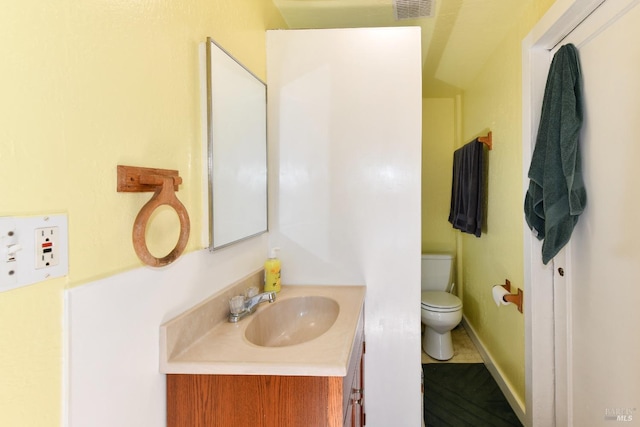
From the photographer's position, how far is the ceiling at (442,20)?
170 centimetres

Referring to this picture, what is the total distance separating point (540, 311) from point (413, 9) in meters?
1.76

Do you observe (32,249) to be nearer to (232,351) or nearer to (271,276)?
(232,351)

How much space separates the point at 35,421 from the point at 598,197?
1868 mm

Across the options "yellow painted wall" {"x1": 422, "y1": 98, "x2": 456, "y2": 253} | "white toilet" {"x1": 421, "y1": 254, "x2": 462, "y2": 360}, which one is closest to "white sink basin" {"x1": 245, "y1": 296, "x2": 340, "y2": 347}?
"white toilet" {"x1": 421, "y1": 254, "x2": 462, "y2": 360}

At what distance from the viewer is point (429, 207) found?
325cm

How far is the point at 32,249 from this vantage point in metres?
0.52

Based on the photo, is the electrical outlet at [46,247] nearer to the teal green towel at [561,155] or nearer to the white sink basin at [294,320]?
the white sink basin at [294,320]

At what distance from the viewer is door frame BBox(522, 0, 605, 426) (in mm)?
1605

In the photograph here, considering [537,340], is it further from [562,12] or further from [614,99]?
[562,12]

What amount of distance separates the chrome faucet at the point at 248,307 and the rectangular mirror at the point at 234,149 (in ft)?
0.80

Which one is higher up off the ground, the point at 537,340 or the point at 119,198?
the point at 119,198

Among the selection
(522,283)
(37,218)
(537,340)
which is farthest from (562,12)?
(37,218)

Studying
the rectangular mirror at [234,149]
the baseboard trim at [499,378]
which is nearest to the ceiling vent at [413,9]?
the rectangular mirror at [234,149]

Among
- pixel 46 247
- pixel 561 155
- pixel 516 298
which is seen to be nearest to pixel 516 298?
pixel 516 298
